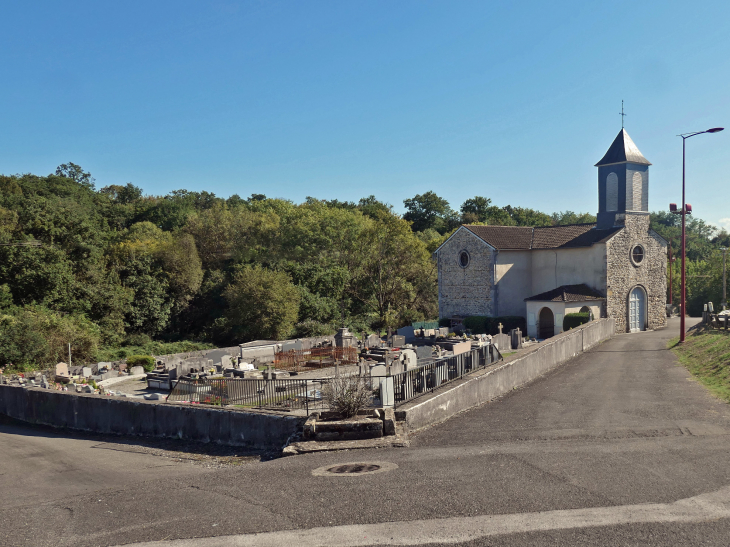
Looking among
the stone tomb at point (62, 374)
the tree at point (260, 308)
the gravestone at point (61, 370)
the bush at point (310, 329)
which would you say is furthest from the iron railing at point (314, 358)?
the bush at point (310, 329)

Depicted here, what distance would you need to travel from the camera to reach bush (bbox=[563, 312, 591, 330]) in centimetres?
3228

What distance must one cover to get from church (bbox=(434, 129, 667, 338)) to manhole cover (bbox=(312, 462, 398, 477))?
27.3 m

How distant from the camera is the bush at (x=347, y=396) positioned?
34.0ft

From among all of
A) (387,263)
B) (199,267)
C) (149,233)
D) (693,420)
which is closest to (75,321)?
(199,267)

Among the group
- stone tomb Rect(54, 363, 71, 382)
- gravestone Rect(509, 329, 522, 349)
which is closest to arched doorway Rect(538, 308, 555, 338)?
gravestone Rect(509, 329, 522, 349)

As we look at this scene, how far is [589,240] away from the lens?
3541 centimetres

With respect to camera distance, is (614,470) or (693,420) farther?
(693,420)

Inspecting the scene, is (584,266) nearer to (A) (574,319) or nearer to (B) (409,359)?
(A) (574,319)

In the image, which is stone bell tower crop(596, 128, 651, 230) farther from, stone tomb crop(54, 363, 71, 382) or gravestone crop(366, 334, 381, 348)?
stone tomb crop(54, 363, 71, 382)

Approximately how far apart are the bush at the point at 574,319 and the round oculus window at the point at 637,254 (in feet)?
20.6

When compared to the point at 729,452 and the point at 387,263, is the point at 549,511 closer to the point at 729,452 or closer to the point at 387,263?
the point at 729,452

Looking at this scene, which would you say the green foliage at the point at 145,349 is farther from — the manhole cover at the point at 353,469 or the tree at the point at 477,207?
the tree at the point at 477,207

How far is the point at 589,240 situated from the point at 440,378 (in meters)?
26.1

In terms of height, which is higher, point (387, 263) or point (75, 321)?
point (387, 263)
